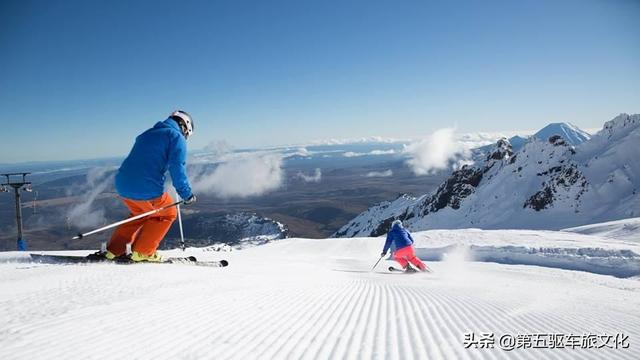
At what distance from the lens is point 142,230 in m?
6.97

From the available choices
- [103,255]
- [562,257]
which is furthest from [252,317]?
[562,257]

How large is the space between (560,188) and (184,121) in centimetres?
6383

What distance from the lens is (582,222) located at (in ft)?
167

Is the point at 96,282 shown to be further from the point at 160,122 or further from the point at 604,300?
the point at 604,300

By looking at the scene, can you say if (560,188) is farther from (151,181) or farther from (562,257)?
(151,181)

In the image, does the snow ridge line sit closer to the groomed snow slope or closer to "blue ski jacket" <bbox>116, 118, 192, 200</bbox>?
the groomed snow slope

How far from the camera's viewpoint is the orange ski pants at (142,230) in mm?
6969

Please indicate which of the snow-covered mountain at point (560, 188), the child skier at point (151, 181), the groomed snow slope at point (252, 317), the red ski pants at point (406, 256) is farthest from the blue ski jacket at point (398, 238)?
the snow-covered mountain at point (560, 188)

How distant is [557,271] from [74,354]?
15635mm

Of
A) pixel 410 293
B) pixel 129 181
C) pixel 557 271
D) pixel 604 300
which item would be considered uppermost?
pixel 129 181

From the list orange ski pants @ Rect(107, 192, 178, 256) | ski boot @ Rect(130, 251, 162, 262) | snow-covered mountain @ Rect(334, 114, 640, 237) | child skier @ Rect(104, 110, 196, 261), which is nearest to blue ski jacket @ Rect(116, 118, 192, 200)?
child skier @ Rect(104, 110, 196, 261)

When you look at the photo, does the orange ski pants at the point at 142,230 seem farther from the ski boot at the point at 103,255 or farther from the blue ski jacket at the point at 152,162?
the blue ski jacket at the point at 152,162

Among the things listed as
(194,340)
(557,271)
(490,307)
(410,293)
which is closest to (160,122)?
(194,340)

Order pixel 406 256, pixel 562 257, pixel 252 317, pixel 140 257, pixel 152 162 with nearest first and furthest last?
pixel 252 317 → pixel 152 162 → pixel 140 257 → pixel 406 256 → pixel 562 257
